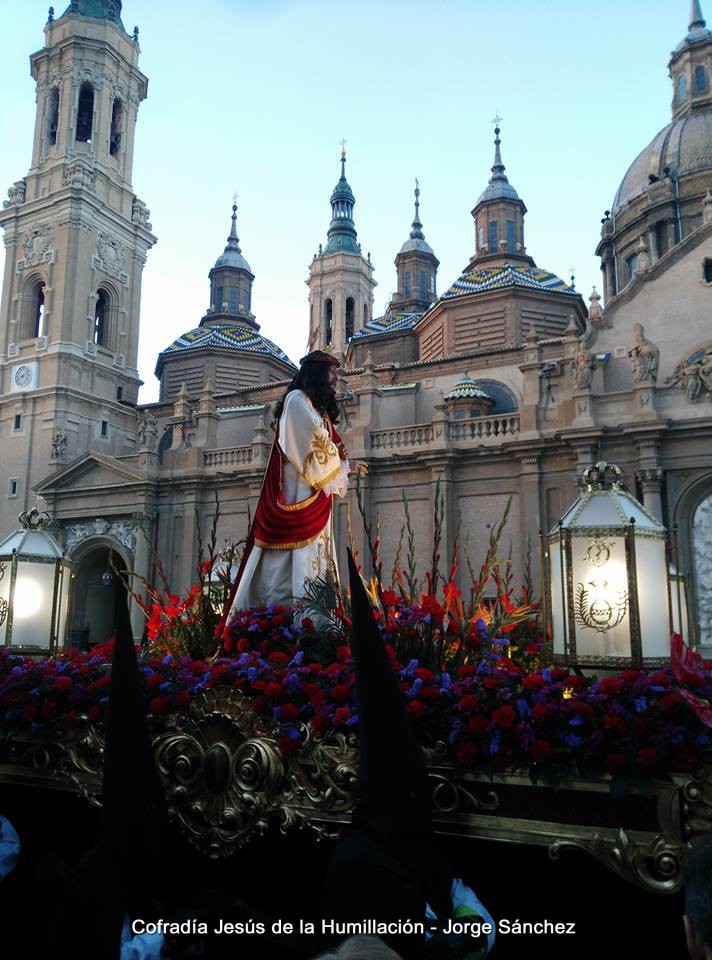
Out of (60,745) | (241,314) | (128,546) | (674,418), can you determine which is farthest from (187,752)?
(241,314)

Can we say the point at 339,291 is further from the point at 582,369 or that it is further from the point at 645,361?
the point at 645,361

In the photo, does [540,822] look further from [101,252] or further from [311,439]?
[101,252]

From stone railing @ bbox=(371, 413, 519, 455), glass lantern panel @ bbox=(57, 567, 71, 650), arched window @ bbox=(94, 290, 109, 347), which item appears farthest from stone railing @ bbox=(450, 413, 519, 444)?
arched window @ bbox=(94, 290, 109, 347)

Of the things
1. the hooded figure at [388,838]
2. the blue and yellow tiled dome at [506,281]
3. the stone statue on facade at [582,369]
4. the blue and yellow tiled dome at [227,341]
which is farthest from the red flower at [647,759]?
the blue and yellow tiled dome at [227,341]

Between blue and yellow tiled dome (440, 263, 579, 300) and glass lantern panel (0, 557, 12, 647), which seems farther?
blue and yellow tiled dome (440, 263, 579, 300)

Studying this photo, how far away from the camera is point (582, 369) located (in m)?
21.5

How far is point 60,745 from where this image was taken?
16.2 ft

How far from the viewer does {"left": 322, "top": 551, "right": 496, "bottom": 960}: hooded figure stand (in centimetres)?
279

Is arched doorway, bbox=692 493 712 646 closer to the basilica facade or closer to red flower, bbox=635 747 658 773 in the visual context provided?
the basilica facade

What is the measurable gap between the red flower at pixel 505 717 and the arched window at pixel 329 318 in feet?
158

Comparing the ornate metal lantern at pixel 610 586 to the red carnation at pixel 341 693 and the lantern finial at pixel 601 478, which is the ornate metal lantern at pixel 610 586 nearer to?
the lantern finial at pixel 601 478

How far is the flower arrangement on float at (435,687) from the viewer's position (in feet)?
11.8

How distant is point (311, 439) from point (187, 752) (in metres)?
2.58

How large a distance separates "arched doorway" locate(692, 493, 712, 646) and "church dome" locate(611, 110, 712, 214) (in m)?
24.1
